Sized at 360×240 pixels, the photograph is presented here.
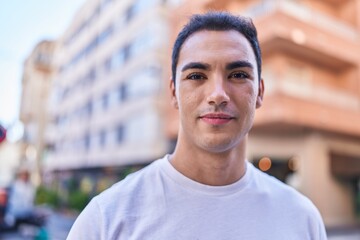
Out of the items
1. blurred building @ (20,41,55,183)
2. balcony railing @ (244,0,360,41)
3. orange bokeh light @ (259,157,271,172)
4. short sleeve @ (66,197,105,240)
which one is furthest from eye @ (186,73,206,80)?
blurred building @ (20,41,55,183)

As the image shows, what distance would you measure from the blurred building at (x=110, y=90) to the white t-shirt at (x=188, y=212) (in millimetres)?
17727

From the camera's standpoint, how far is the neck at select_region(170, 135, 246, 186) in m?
1.43

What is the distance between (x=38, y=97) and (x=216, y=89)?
142 feet

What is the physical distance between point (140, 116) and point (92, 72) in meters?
11.2

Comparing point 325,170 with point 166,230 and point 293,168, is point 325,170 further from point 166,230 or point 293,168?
point 166,230

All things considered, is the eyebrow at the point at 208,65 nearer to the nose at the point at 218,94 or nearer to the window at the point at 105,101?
the nose at the point at 218,94

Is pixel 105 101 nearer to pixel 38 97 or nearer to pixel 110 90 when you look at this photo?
pixel 110 90

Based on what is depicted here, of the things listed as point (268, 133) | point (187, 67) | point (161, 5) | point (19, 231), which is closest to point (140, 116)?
point (161, 5)

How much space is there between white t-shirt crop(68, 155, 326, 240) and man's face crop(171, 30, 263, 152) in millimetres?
199

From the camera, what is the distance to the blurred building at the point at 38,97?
128 ft

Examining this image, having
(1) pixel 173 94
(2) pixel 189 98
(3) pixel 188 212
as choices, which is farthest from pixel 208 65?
(3) pixel 188 212

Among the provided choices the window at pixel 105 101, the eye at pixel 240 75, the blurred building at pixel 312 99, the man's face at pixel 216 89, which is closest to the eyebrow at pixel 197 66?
the man's face at pixel 216 89

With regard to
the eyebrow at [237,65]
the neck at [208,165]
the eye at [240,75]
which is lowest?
the neck at [208,165]

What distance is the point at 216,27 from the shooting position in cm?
147
